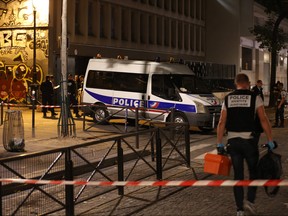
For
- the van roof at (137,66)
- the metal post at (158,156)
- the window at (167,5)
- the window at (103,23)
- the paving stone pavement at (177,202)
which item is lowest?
the paving stone pavement at (177,202)

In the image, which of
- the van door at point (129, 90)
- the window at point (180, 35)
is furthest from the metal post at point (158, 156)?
the window at point (180, 35)

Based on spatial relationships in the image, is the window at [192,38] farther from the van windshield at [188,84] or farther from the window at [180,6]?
the van windshield at [188,84]

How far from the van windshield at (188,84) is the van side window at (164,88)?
0.21m

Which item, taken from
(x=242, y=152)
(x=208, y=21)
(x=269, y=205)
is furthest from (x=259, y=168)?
(x=208, y=21)

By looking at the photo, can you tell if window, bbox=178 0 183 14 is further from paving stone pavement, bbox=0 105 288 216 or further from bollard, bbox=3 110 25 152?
paving stone pavement, bbox=0 105 288 216

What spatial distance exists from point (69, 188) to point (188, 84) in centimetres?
1177

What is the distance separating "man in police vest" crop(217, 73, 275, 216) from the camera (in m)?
6.47

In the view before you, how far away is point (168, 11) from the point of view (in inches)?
1582

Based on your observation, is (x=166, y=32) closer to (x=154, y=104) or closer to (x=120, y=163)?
(x=154, y=104)

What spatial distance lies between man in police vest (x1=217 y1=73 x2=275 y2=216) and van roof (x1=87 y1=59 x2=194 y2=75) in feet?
37.7

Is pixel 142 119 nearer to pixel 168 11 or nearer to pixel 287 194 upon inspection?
pixel 287 194

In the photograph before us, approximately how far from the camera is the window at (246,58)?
5138 centimetres

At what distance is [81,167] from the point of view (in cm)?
758

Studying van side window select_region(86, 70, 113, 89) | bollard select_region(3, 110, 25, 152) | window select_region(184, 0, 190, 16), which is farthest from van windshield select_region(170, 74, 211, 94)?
window select_region(184, 0, 190, 16)
